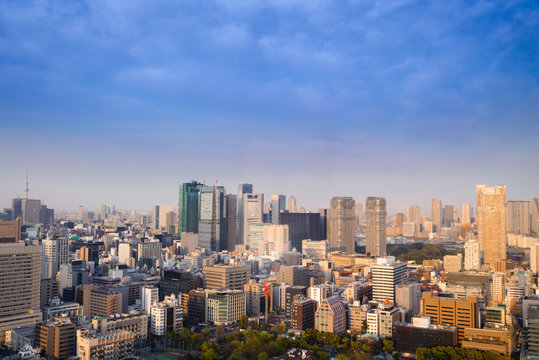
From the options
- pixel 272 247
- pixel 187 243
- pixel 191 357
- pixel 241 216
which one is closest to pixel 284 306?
pixel 191 357

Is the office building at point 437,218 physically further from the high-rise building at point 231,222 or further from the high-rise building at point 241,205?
the high-rise building at point 231,222

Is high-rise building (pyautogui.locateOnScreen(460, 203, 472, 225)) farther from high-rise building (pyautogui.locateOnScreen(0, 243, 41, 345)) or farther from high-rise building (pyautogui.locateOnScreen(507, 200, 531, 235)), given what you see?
high-rise building (pyautogui.locateOnScreen(0, 243, 41, 345))

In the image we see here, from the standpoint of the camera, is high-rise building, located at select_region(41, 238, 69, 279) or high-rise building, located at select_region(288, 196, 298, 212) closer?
high-rise building, located at select_region(41, 238, 69, 279)

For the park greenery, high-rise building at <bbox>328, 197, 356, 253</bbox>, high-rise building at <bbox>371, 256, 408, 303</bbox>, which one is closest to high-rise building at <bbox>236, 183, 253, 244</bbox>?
high-rise building at <bbox>328, 197, 356, 253</bbox>

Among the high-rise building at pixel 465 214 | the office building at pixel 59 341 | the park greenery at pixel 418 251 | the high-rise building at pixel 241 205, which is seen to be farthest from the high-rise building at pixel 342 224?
the office building at pixel 59 341

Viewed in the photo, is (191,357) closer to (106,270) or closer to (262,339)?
(262,339)

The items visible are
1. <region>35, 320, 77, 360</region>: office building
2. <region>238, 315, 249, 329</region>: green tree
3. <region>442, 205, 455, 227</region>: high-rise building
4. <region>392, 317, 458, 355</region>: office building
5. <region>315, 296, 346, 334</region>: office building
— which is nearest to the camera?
<region>35, 320, 77, 360</region>: office building
